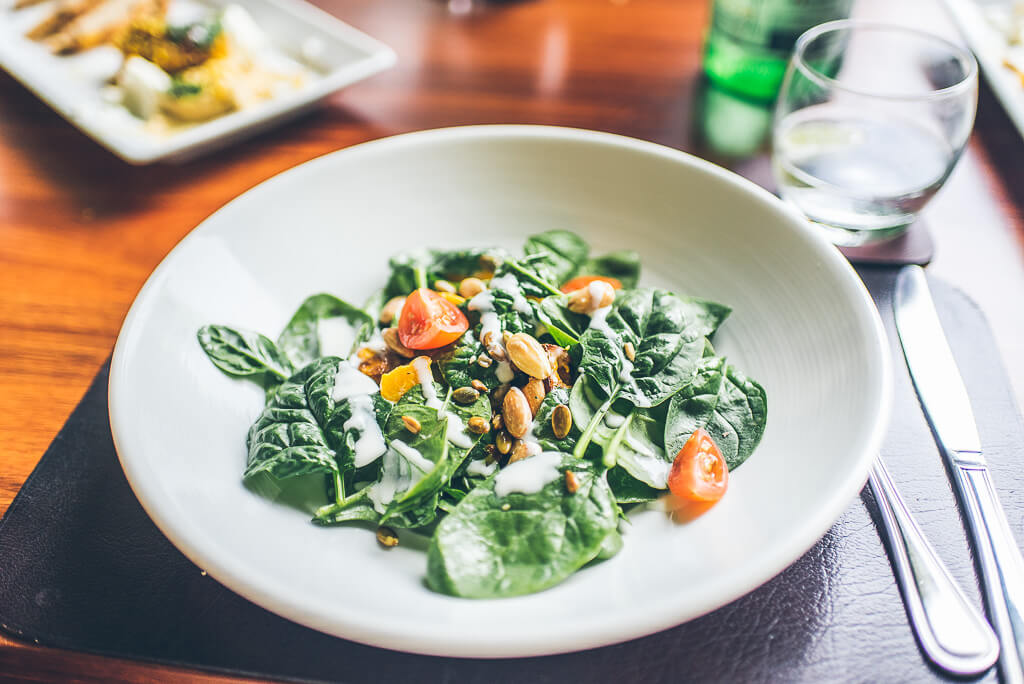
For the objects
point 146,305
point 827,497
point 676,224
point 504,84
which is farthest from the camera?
point 504,84

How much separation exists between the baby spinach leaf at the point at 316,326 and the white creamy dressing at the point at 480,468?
312mm

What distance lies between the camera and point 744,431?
0.98m

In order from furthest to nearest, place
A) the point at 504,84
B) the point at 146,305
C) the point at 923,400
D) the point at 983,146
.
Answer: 1. the point at 504,84
2. the point at 983,146
3. the point at 923,400
4. the point at 146,305

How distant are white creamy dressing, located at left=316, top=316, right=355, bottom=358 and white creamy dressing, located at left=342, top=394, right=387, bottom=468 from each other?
190 millimetres

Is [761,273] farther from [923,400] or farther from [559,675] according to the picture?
[559,675]

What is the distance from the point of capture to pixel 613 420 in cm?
98

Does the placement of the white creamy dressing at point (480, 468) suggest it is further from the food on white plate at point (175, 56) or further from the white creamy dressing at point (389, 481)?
the food on white plate at point (175, 56)

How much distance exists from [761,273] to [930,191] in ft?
1.57

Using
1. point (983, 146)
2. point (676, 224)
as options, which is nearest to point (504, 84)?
point (676, 224)

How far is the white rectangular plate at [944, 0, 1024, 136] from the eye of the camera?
5.38ft

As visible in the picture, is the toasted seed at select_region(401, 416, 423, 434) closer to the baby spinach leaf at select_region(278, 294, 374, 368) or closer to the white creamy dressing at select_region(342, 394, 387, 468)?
the white creamy dressing at select_region(342, 394, 387, 468)

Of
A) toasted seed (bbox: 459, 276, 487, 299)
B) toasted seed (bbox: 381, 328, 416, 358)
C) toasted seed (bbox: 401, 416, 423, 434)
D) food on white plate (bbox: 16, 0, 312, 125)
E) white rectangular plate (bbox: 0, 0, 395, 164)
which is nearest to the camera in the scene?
toasted seed (bbox: 401, 416, 423, 434)

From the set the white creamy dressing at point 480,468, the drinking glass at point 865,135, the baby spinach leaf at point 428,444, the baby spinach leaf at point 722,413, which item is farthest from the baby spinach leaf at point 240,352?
the drinking glass at point 865,135

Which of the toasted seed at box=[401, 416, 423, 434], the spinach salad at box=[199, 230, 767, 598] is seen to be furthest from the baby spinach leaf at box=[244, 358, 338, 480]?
the toasted seed at box=[401, 416, 423, 434]
